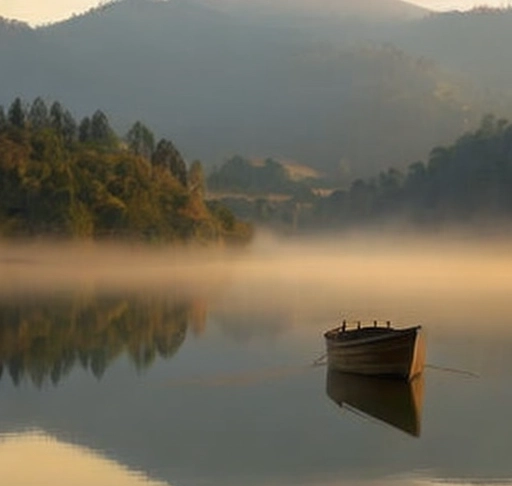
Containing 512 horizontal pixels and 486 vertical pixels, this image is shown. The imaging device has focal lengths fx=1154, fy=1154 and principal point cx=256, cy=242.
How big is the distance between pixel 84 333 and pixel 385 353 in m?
17.0

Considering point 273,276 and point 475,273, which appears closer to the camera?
point 273,276

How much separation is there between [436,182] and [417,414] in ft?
459

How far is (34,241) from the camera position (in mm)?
96062

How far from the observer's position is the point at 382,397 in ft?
90.8

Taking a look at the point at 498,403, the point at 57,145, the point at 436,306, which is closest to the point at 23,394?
the point at 498,403

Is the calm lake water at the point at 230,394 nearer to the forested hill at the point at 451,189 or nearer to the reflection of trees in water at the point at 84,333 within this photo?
the reflection of trees in water at the point at 84,333

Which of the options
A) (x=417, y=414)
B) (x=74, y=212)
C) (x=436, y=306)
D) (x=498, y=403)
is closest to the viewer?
(x=417, y=414)

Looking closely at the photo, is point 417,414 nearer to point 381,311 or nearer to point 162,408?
point 162,408

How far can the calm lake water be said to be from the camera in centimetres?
1995

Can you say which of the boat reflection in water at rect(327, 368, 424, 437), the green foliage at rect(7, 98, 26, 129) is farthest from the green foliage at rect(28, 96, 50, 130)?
the boat reflection in water at rect(327, 368, 424, 437)

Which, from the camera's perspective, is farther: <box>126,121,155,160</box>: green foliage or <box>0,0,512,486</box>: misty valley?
<box>126,121,155,160</box>: green foliage

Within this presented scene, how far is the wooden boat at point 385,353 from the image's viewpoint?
29172 mm

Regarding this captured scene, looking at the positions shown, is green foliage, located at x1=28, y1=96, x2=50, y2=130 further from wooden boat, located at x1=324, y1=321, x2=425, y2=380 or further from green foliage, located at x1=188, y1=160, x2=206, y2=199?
wooden boat, located at x1=324, y1=321, x2=425, y2=380

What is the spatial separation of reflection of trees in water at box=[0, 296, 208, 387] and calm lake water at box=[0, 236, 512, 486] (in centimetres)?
10
